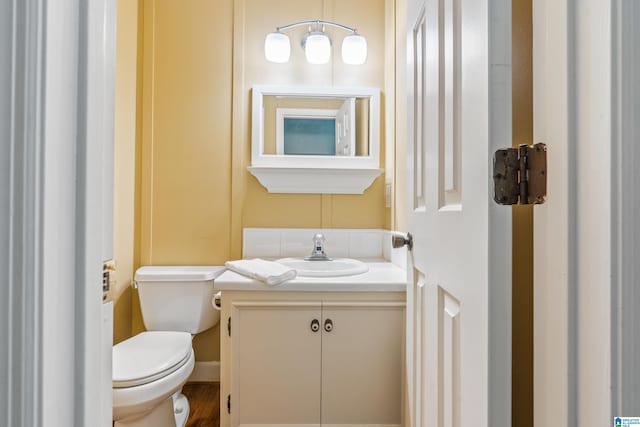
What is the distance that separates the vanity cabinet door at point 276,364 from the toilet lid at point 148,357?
0.24m

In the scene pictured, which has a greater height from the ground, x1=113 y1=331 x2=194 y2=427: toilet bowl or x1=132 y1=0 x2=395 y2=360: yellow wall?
x1=132 y1=0 x2=395 y2=360: yellow wall

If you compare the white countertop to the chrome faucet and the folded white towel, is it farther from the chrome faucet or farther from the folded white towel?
the chrome faucet

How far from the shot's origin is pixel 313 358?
1.41m

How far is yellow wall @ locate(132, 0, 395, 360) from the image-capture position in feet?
6.72

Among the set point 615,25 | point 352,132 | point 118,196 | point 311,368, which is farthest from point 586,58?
point 118,196

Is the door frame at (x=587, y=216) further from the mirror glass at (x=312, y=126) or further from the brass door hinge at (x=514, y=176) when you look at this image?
the mirror glass at (x=312, y=126)

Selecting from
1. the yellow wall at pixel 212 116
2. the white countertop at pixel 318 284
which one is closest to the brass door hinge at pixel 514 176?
the white countertop at pixel 318 284

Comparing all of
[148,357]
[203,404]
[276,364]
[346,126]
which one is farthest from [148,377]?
[346,126]

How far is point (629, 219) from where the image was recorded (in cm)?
37

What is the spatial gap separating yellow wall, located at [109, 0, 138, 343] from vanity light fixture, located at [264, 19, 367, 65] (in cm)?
71

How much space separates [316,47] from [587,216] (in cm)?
181

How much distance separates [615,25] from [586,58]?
4 cm

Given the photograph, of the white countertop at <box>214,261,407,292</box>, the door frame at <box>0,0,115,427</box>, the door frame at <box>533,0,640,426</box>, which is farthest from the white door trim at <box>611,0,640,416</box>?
the white countertop at <box>214,261,407,292</box>

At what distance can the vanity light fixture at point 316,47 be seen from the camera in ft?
6.40
